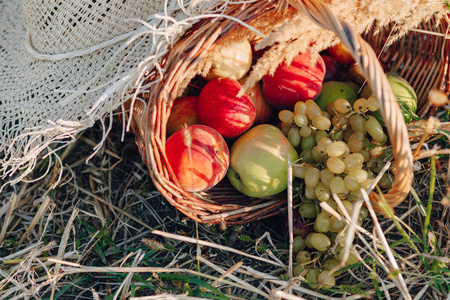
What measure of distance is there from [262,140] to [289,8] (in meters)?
0.39

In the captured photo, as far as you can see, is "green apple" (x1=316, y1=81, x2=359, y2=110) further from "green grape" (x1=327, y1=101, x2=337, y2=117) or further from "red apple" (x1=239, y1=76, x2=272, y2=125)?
"red apple" (x1=239, y1=76, x2=272, y2=125)

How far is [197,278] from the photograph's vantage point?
3.37 ft

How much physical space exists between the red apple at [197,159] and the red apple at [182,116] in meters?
0.13

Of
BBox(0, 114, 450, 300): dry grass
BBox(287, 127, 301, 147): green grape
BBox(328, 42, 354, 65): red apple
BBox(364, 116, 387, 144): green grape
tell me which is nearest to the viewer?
BBox(0, 114, 450, 300): dry grass

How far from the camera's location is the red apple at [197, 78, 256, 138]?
1129 millimetres

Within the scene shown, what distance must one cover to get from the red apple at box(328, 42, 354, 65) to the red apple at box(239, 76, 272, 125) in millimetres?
343

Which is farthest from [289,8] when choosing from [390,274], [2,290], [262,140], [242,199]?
[2,290]

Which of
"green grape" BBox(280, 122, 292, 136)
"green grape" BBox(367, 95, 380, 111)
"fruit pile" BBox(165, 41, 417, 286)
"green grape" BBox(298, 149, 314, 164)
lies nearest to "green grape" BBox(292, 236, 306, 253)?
"fruit pile" BBox(165, 41, 417, 286)

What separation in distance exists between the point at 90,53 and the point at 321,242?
0.89 m

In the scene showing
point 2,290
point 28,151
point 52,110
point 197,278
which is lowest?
point 2,290

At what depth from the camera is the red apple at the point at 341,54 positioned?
1394 millimetres

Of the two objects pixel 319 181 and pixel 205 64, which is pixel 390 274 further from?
pixel 205 64

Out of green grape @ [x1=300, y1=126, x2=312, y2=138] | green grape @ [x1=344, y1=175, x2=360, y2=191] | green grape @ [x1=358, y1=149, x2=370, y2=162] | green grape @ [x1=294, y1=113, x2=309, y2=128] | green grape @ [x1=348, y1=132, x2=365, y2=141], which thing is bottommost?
green grape @ [x1=344, y1=175, x2=360, y2=191]

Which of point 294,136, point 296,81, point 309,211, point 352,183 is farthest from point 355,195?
point 296,81
